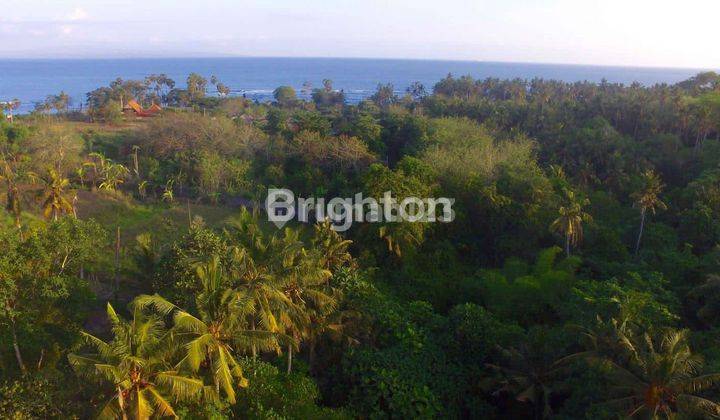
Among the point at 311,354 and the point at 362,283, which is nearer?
the point at 311,354

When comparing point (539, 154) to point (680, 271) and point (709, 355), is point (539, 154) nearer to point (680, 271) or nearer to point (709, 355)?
point (680, 271)

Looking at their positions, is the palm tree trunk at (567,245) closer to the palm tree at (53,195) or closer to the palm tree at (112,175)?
the palm tree at (53,195)

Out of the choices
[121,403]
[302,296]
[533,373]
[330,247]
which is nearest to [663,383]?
[533,373]

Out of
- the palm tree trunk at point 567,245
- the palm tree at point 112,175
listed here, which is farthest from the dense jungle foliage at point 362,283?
the palm tree trunk at point 567,245

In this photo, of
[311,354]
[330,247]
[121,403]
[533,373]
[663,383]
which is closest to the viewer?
[121,403]

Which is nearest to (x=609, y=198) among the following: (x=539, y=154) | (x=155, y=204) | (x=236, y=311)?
(x=539, y=154)

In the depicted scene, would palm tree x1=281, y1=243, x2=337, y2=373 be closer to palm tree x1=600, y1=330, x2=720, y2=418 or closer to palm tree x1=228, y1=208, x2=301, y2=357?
palm tree x1=228, y1=208, x2=301, y2=357

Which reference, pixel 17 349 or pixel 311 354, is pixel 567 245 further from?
pixel 17 349

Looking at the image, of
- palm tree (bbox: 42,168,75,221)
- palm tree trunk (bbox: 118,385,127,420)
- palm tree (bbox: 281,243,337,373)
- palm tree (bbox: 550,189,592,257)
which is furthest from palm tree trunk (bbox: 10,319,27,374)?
palm tree (bbox: 550,189,592,257)

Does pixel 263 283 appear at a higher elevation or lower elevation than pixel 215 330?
higher
